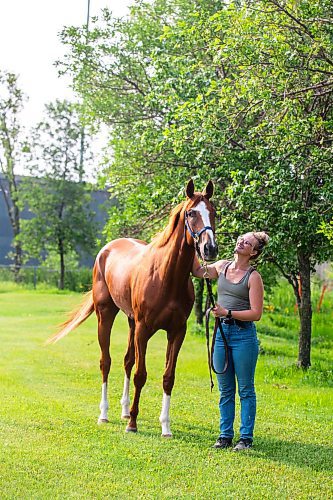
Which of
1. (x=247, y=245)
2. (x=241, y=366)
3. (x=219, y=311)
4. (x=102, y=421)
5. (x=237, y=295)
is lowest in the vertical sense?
(x=102, y=421)

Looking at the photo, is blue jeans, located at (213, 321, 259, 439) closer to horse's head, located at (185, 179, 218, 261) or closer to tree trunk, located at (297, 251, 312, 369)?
horse's head, located at (185, 179, 218, 261)

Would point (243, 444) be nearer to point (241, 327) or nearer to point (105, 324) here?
point (241, 327)

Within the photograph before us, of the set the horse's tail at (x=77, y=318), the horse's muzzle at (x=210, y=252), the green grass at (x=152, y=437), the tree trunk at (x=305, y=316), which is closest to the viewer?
the green grass at (x=152, y=437)

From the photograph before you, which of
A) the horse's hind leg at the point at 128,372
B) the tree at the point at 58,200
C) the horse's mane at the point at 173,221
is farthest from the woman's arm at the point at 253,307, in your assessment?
the tree at the point at 58,200

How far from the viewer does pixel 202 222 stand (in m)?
6.32

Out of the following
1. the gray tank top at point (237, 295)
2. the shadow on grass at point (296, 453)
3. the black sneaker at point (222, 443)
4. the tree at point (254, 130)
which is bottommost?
the shadow on grass at point (296, 453)

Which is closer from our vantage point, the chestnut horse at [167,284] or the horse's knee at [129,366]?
the chestnut horse at [167,284]

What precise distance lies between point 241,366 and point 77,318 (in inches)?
111

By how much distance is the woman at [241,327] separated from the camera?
6461 millimetres

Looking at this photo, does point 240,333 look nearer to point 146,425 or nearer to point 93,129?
point 146,425

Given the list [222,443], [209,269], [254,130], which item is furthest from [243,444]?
[254,130]

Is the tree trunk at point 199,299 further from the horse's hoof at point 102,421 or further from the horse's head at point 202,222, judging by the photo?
the horse's head at point 202,222

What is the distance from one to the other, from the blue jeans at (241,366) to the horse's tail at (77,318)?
2405 mm

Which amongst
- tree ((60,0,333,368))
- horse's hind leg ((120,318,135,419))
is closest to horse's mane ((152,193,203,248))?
horse's hind leg ((120,318,135,419))
